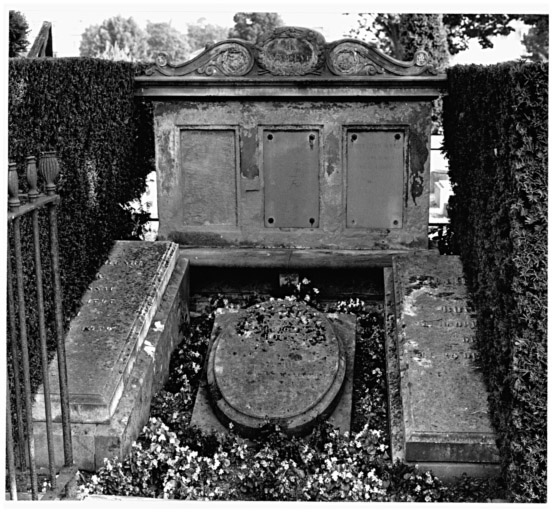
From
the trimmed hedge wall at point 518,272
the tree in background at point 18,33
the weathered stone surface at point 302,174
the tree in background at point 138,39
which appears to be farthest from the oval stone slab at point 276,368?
the tree in background at point 138,39

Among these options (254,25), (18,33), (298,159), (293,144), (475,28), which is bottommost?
(298,159)

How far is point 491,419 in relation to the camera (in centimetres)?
460

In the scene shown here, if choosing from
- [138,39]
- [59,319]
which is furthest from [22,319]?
[138,39]

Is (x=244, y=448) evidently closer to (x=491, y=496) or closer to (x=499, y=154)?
(x=491, y=496)

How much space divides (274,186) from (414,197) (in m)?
1.33

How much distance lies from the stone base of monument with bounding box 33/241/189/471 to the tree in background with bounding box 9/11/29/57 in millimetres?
3698

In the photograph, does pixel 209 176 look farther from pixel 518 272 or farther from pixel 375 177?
pixel 518 272

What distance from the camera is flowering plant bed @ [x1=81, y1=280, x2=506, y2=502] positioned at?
14.4ft

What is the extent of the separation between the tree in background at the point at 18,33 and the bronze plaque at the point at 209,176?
3117mm

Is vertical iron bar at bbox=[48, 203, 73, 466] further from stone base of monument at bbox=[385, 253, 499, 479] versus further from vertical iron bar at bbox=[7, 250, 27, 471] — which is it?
stone base of monument at bbox=[385, 253, 499, 479]

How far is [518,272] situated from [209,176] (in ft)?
12.3

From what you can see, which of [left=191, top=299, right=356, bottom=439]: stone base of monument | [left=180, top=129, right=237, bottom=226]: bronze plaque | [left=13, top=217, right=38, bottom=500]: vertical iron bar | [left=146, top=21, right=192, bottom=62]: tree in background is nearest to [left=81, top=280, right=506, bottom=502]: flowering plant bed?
[left=191, top=299, right=356, bottom=439]: stone base of monument

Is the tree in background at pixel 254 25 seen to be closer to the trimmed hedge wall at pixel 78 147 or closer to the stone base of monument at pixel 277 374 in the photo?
the trimmed hedge wall at pixel 78 147

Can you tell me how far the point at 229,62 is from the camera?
691cm
